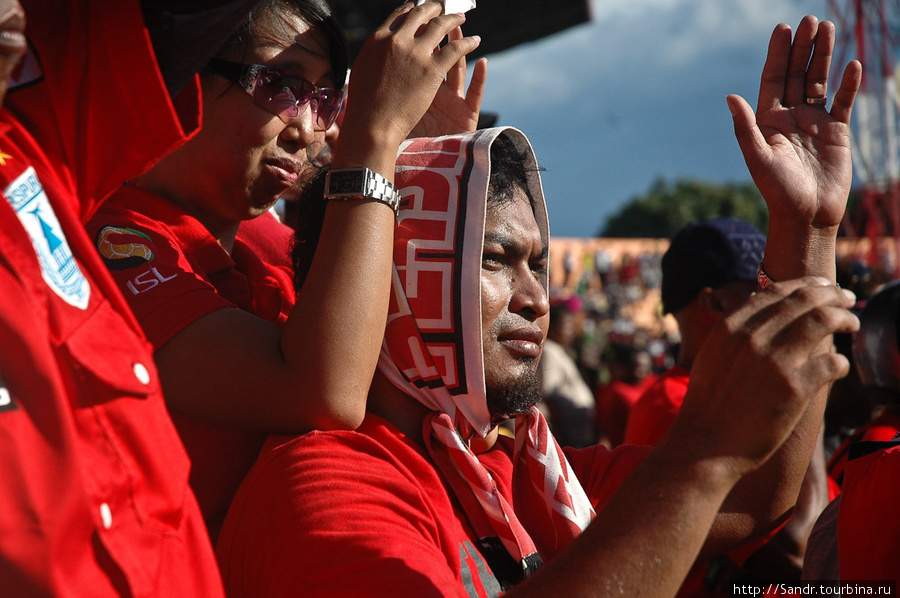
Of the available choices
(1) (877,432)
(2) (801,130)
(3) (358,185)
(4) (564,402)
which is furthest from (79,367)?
(4) (564,402)

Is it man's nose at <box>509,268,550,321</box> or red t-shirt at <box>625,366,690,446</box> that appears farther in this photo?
red t-shirt at <box>625,366,690,446</box>

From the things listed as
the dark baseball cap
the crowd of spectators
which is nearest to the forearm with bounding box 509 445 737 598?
the dark baseball cap

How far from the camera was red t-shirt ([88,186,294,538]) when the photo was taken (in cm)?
152

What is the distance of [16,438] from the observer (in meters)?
0.86

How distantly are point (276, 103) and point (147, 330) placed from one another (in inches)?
24.1

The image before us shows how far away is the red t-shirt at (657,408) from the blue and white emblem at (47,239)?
2.59 metres

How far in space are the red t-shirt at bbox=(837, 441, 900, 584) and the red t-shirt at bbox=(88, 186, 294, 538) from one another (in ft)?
4.72

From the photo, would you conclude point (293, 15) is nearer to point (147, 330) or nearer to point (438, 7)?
point (438, 7)

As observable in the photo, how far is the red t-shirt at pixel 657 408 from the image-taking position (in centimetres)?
328

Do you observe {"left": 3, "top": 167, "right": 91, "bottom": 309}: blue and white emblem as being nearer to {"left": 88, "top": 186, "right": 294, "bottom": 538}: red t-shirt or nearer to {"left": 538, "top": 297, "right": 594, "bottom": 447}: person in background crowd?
{"left": 88, "top": 186, "right": 294, "bottom": 538}: red t-shirt

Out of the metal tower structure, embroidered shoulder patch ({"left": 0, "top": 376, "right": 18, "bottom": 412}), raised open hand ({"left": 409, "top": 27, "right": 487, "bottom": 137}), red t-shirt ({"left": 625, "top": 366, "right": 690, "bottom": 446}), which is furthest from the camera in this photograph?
the metal tower structure

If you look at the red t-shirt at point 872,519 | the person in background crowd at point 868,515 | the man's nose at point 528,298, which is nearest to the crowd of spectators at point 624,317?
the person in background crowd at point 868,515

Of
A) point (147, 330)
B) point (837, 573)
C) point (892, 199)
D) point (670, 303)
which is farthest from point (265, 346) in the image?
point (892, 199)

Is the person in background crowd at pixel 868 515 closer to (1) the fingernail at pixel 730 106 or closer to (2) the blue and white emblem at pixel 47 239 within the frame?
(1) the fingernail at pixel 730 106
